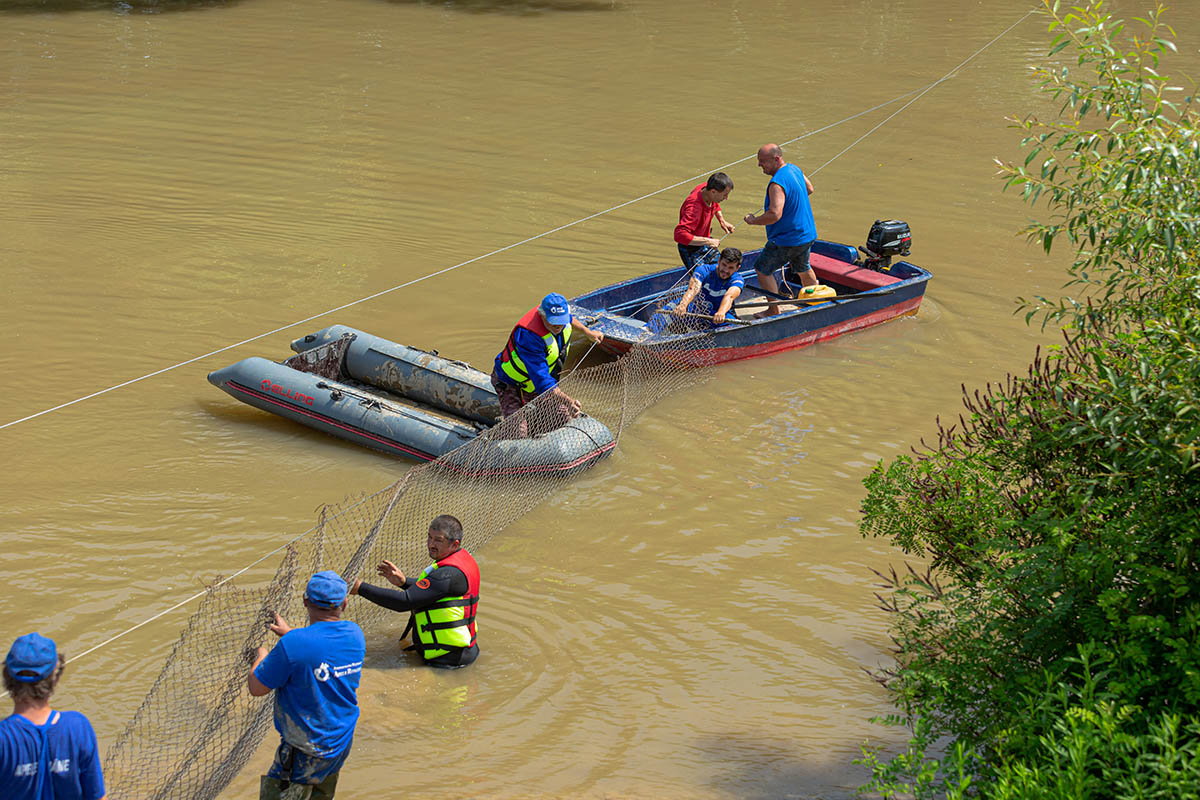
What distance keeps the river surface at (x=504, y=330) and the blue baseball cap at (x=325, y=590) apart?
144 cm

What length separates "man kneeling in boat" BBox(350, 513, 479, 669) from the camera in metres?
6.43

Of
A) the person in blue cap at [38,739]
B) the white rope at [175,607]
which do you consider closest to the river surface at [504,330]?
the white rope at [175,607]

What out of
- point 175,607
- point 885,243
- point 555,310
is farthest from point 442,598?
point 885,243

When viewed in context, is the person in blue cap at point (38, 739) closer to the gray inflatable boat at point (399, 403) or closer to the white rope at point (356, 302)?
the gray inflatable boat at point (399, 403)

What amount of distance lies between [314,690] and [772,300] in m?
7.93

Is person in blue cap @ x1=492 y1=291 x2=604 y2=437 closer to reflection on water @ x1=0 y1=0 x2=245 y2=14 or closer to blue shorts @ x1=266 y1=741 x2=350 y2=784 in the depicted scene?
blue shorts @ x1=266 y1=741 x2=350 y2=784

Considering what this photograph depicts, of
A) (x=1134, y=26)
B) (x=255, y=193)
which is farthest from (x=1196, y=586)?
(x=1134, y=26)

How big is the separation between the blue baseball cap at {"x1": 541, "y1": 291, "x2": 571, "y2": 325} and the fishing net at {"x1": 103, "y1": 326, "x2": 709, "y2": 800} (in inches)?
26.9

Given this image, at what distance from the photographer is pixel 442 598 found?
259 inches

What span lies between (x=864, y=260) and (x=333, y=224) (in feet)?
21.5

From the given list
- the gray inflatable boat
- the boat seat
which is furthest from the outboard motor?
the gray inflatable boat

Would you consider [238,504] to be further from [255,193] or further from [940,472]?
[255,193]

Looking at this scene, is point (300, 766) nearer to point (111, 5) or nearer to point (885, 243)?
point (885, 243)

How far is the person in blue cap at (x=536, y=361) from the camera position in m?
8.85
